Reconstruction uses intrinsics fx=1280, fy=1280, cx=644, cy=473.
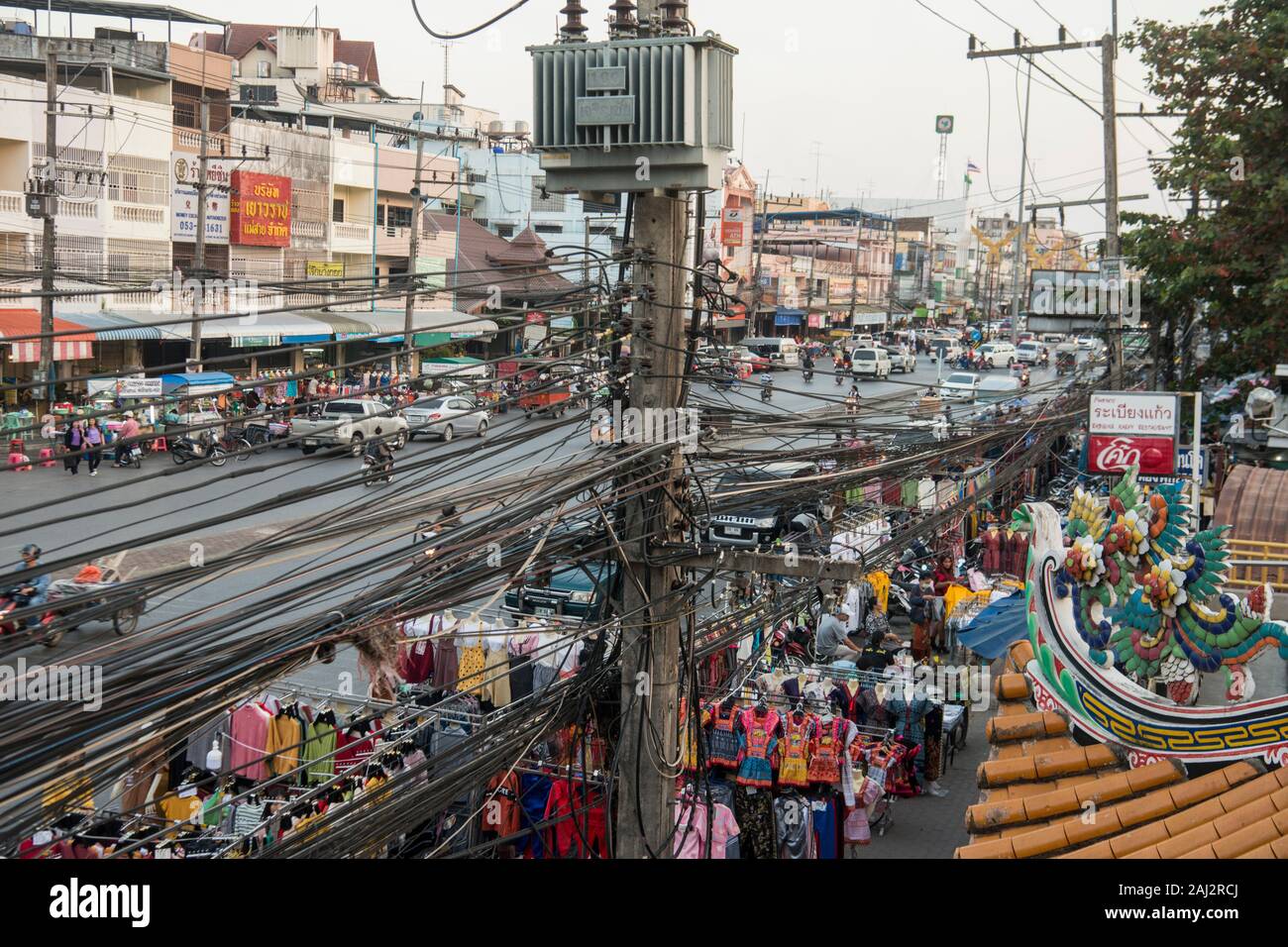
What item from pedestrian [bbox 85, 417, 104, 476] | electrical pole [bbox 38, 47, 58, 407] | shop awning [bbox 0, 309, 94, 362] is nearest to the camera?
electrical pole [bbox 38, 47, 58, 407]

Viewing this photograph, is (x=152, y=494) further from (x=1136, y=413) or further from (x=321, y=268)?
(x=321, y=268)

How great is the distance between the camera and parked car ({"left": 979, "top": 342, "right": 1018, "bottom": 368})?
55938 millimetres

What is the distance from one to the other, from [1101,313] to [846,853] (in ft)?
41.8

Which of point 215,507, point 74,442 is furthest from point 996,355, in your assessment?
point 74,442

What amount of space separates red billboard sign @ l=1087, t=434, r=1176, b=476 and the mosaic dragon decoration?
5816mm

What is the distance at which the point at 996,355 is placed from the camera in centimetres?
5694

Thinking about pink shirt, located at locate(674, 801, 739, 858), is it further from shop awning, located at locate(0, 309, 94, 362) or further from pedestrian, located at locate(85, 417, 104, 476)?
shop awning, located at locate(0, 309, 94, 362)

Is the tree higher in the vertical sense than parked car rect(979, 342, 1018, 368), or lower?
higher

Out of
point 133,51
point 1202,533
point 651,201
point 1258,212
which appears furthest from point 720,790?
point 133,51

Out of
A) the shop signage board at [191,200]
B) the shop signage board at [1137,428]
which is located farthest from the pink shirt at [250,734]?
the shop signage board at [191,200]

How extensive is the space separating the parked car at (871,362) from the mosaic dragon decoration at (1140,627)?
1527 inches

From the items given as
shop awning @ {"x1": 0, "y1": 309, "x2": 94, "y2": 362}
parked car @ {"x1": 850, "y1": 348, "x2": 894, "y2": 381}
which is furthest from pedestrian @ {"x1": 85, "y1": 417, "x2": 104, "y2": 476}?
parked car @ {"x1": 850, "y1": 348, "x2": 894, "y2": 381}

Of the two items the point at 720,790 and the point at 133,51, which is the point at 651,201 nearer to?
the point at 720,790

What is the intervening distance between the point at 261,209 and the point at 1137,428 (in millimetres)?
28188
